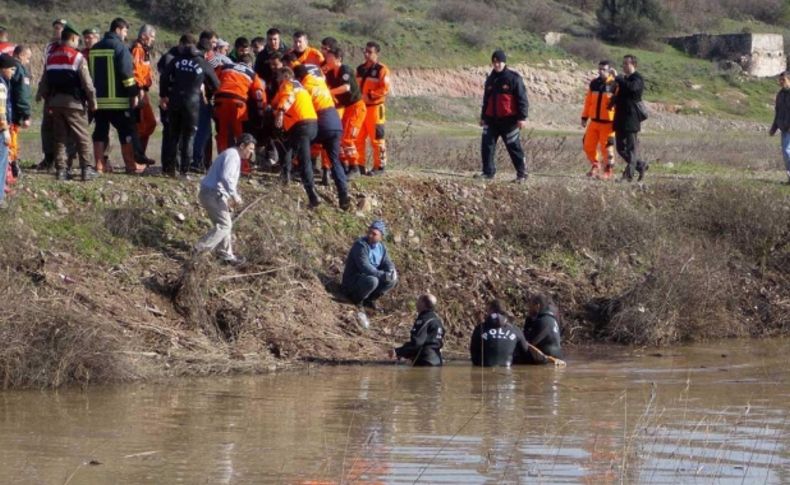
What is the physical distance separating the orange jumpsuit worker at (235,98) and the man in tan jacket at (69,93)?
1.59 m

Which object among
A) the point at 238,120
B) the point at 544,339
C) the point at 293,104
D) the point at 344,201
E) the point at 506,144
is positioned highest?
the point at 293,104

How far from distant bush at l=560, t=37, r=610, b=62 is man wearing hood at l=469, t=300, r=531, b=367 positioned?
5108 centimetres

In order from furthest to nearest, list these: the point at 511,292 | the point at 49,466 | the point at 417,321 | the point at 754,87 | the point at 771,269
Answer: the point at 754,87
the point at 771,269
the point at 511,292
the point at 417,321
the point at 49,466

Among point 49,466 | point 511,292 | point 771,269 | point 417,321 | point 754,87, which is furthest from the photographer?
Result: point 754,87

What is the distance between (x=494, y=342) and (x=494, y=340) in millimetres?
22

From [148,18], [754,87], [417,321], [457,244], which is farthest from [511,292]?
[754,87]

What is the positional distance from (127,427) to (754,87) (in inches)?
2241

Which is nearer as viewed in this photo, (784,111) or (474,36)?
(784,111)

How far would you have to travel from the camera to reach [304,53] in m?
17.4

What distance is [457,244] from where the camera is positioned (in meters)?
17.7

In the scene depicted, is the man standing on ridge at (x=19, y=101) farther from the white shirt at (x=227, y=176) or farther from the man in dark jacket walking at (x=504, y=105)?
the man in dark jacket walking at (x=504, y=105)

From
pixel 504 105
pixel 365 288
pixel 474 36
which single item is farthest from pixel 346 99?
pixel 474 36

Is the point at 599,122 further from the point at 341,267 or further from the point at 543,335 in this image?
the point at 543,335

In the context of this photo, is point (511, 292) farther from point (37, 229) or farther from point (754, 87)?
point (754, 87)
